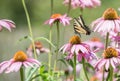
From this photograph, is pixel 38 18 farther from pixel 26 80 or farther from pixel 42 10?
pixel 26 80

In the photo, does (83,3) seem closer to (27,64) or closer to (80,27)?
(80,27)

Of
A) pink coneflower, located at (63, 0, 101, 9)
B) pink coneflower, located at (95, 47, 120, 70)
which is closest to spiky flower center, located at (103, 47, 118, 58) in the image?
pink coneflower, located at (95, 47, 120, 70)

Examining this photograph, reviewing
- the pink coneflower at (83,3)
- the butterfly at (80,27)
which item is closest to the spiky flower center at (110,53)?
the butterfly at (80,27)

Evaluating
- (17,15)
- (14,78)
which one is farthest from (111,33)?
(17,15)

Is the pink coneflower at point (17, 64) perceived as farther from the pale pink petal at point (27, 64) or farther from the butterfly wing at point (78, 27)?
the butterfly wing at point (78, 27)

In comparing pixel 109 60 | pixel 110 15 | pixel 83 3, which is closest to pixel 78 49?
pixel 109 60

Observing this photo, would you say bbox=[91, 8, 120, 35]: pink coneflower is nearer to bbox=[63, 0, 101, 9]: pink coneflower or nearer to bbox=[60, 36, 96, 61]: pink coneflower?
bbox=[60, 36, 96, 61]: pink coneflower
